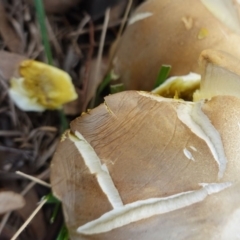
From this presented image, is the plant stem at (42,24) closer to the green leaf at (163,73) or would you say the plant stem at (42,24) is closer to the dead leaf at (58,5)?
the dead leaf at (58,5)

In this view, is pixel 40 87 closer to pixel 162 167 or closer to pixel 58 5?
pixel 58 5

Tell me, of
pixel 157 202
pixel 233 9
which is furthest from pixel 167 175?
pixel 233 9

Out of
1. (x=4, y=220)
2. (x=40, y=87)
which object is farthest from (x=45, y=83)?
(x=4, y=220)

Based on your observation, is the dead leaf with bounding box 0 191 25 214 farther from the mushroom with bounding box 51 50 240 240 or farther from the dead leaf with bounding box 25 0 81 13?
the dead leaf with bounding box 25 0 81 13

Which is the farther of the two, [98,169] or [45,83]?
[45,83]

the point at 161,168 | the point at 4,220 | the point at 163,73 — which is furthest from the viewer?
the point at 4,220

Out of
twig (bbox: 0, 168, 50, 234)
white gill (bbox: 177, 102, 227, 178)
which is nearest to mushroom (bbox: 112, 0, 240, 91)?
white gill (bbox: 177, 102, 227, 178)

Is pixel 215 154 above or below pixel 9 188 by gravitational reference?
above

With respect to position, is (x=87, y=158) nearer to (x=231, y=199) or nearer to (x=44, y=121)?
(x=231, y=199)
